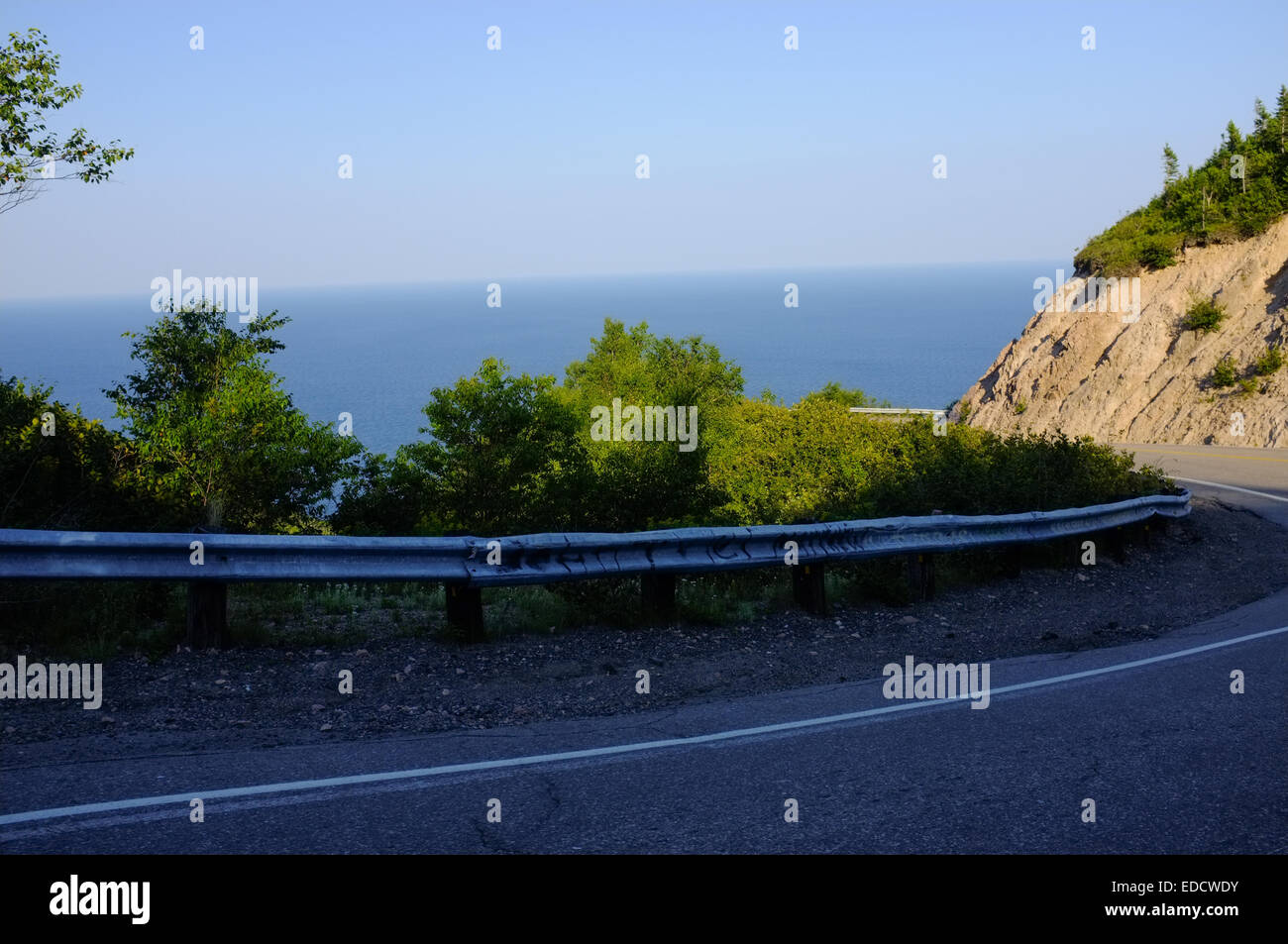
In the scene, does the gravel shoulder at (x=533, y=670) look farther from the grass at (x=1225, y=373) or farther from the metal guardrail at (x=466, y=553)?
the grass at (x=1225, y=373)

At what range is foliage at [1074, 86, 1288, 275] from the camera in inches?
1352

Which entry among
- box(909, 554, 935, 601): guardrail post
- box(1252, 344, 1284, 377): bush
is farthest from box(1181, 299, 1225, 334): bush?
box(909, 554, 935, 601): guardrail post

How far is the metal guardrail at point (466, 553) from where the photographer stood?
21.2ft

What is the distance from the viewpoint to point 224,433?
2198 cm

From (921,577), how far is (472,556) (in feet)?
14.9

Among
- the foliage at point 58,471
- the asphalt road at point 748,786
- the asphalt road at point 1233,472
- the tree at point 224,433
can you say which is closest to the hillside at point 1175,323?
the asphalt road at point 1233,472

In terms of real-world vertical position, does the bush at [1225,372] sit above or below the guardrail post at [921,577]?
above

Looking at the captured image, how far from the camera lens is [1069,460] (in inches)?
584

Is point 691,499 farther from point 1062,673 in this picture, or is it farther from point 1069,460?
point 1062,673

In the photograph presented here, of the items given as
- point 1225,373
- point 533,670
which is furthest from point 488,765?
point 1225,373

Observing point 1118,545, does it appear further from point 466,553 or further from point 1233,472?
point 1233,472

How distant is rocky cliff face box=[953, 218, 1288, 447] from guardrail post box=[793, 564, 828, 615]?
22407mm

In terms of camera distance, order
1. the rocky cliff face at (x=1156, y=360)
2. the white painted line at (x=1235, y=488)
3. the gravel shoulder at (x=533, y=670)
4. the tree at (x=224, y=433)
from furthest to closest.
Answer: the rocky cliff face at (x=1156, y=360) → the white painted line at (x=1235, y=488) → the tree at (x=224, y=433) → the gravel shoulder at (x=533, y=670)

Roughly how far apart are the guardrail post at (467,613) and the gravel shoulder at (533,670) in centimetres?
16
